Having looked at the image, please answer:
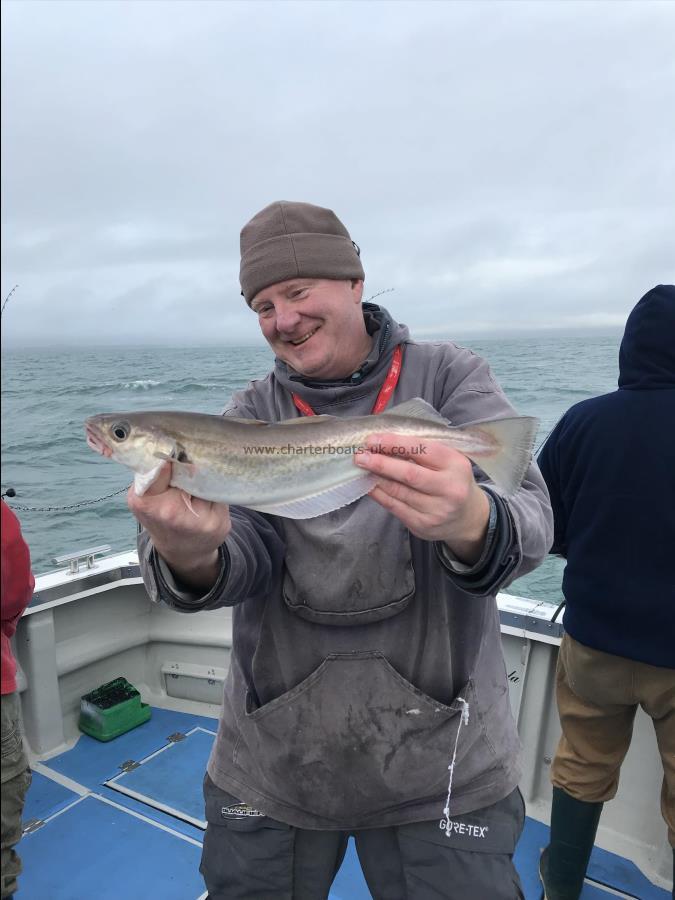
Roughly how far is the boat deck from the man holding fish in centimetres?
187

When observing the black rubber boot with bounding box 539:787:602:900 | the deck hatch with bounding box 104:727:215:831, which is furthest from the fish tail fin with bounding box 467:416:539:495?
the deck hatch with bounding box 104:727:215:831

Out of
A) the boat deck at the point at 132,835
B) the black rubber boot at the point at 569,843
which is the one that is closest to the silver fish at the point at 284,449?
the black rubber boot at the point at 569,843

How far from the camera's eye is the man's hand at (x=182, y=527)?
2.24 metres

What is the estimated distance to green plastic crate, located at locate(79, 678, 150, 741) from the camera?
5.51m

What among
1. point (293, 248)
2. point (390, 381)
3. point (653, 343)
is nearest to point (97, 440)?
point (293, 248)

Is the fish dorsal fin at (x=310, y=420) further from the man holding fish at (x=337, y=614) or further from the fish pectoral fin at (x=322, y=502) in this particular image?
the fish pectoral fin at (x=322, y=502)

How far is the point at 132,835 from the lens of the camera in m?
4.48

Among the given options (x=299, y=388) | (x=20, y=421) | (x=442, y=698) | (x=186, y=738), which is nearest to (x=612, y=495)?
(x=442, y=698)

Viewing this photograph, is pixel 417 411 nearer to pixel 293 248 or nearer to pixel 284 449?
pixel 284 449

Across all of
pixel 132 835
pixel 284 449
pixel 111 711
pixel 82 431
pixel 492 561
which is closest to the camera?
pixel 492 561

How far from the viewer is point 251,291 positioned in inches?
110

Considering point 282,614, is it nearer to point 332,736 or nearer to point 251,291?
point 332,736

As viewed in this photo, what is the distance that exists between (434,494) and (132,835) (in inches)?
156

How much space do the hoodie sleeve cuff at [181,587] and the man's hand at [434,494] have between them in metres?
0.68
